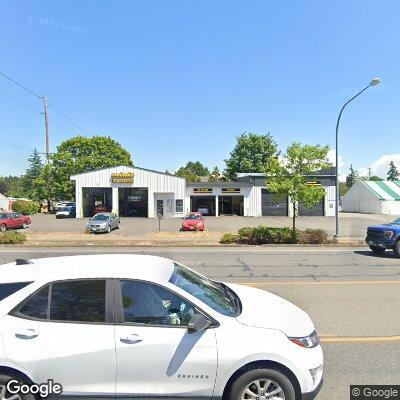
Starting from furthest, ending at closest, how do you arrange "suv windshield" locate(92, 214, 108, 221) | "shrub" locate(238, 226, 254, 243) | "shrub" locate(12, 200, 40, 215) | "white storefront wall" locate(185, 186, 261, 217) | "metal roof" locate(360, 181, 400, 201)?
"metal roof" locate(360, 181, 400, 201)
"shrub" locate(12, 200, 40, 215)
"white storefront wall" locate(185, 186, 261, 217)
"suv windshield" locate(92, 214, 108, 221)
"shrub" locate(238, 226, 254, 243)

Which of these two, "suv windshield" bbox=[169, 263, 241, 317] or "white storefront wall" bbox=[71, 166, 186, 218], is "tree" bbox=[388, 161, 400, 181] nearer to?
"white storefront wall" bbox=[71, 166, 186, 218]

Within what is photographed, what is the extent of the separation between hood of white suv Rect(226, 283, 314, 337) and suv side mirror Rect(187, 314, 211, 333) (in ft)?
1.26

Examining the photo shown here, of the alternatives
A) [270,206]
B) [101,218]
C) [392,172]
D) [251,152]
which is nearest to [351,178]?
[392,172]

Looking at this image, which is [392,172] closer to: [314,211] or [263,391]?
[314,211]

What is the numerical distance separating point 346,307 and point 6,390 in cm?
592

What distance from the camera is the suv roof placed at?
135 inches

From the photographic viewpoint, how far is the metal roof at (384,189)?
52094 mm

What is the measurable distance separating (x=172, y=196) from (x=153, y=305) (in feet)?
124

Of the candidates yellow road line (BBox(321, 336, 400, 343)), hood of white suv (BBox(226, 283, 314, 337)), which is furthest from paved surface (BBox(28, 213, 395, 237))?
hood of white suv (BBox(226, 283, 314, 337))

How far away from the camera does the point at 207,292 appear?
3846 mm

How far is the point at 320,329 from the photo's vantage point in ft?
18.7

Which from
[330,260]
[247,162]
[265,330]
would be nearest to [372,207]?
[247,162]

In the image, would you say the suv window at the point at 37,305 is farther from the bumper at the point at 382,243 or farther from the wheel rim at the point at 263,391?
the bumper at the point at 382,243

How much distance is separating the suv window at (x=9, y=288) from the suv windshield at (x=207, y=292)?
1.41 metres
